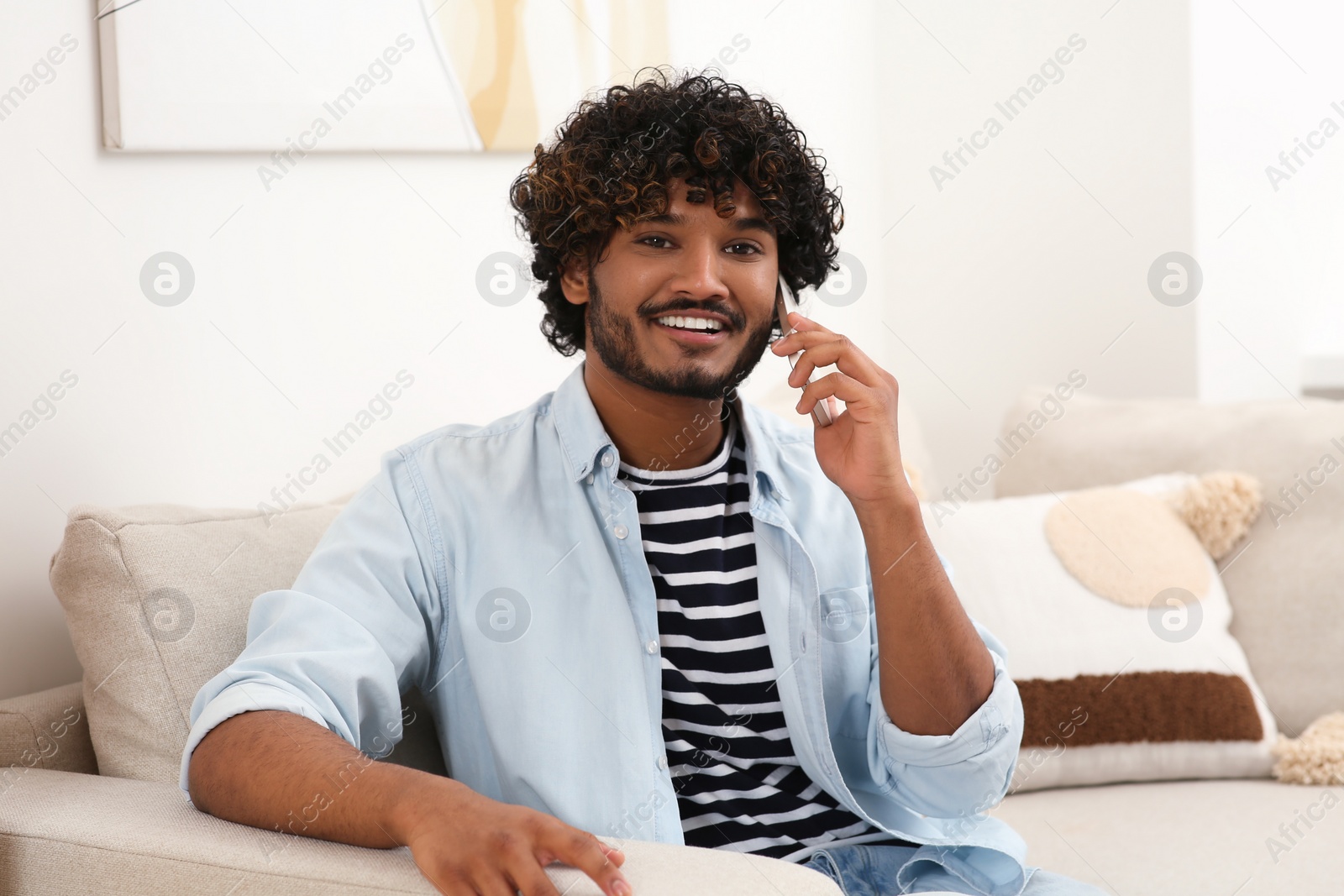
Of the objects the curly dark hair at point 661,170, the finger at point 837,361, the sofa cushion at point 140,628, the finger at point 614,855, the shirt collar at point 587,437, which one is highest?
the curly dark hair at point 661,170

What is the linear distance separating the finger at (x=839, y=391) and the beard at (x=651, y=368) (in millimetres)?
120

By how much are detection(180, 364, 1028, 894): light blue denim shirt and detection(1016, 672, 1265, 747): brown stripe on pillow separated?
1.33 feet

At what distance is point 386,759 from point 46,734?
1.10 ft

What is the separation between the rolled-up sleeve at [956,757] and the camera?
1.21m

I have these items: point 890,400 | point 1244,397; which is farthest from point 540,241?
point 1244,397

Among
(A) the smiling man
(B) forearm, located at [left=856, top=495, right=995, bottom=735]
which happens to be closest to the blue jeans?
(A) the smiling man

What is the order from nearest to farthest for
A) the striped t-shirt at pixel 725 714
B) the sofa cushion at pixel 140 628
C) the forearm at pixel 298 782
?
the forearm at pixel 298 782 → the sofa cushion at pixel 140 628 → the striped t-shirt at pixel 725 714

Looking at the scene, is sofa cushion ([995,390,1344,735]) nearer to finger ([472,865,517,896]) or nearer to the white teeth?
the white teeth

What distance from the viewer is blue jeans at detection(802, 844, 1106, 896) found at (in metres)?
1.24

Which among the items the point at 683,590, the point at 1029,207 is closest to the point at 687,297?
the point at 683,590

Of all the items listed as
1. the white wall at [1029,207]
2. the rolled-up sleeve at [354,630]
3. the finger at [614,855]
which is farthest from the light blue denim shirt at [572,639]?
the white wall at [1029,207]

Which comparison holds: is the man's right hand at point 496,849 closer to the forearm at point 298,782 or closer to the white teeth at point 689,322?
the forearm at point 298,782

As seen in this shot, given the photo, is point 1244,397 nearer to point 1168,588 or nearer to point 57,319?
point 1168,588

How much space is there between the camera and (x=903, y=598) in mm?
1221
